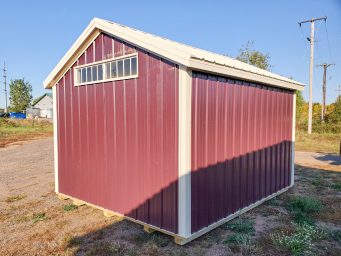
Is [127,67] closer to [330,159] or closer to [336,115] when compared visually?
[330,159]

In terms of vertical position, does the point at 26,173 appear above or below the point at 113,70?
below

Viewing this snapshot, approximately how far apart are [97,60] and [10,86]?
66039 millimetres

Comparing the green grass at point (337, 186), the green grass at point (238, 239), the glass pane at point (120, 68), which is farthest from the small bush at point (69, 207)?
the green grass at point (337, 186)

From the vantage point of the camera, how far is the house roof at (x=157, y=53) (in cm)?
417

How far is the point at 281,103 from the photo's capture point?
6.98 m

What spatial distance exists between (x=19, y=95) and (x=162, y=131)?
6676cm

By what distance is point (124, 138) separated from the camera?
17.3 feet

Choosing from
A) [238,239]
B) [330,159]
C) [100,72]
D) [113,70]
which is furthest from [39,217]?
[330,159]

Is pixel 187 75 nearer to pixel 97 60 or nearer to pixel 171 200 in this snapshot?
pixel 171 200

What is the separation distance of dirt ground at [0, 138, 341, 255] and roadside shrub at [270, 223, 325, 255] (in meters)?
0.06

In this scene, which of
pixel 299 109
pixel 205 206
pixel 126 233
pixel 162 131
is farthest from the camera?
pixel 299 109

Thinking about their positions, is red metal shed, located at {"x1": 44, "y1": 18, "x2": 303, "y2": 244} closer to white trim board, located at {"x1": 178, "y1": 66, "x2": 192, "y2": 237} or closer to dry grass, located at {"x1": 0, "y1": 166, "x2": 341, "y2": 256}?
white trim board, located at {"x1": 178, "y1": 66, "x2": 192, "y2": 237}

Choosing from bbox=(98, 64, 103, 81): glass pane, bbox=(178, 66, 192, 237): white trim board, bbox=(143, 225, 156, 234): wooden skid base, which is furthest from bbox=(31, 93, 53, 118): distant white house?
bbox=(178, 66, 192, 237): white trim board

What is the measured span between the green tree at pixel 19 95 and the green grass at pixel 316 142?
59.6 m
